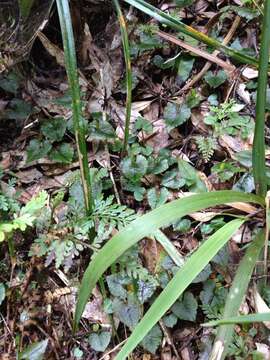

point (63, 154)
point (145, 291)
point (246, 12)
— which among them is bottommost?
point (145, 291)

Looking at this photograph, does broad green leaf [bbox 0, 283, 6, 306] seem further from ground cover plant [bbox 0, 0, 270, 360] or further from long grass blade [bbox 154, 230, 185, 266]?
long grass blade [bbox 154, 230, 185, 266]

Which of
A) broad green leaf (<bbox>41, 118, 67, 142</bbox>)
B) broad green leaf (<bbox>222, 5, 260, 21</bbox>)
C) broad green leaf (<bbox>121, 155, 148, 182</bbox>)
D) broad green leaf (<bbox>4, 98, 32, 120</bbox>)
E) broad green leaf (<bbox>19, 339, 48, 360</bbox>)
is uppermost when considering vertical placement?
broad green leaf (<bbox>222, 5, 260, 21</bbox>)

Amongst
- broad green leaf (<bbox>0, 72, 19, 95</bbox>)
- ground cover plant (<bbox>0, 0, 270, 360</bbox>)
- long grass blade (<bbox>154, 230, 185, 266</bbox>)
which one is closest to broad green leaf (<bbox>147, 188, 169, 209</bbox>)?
ground cover plant (<bbox>0, 0, 270, 360</bbox>)

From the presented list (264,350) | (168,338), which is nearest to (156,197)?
(168,338)

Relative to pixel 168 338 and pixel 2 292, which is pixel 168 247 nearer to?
pixel 168 338

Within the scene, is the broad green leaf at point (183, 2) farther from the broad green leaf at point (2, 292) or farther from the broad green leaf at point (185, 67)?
the broad green leaf at point (2, 292)

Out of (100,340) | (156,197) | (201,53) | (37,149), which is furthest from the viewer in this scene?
(201,53)

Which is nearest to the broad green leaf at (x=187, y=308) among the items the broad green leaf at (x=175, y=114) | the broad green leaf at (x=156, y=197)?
the broad green leaf at (x=156, y=197)
